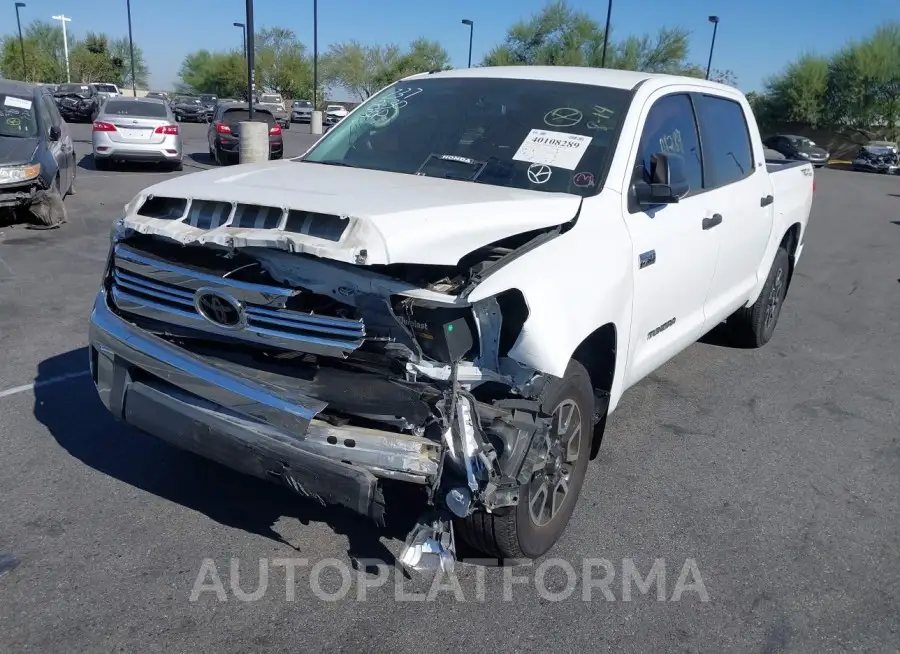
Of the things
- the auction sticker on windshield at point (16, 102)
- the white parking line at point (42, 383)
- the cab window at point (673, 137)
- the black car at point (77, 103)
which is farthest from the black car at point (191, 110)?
the cab window at point (673, 137)

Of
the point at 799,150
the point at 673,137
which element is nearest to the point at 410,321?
the point at 673,137

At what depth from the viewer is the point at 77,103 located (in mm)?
36594

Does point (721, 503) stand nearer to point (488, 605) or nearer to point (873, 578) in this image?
point (873, 578)

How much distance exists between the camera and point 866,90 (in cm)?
4962

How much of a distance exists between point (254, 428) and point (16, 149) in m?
8.49

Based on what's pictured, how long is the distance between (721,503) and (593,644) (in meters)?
1.38

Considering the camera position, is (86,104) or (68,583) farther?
(86,104)

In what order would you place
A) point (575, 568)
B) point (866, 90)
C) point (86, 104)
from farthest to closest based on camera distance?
point (866, 90), point (86, 104), point (575, 568)

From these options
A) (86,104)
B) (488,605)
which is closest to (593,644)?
(488,605)

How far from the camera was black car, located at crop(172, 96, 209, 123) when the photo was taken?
4522cm

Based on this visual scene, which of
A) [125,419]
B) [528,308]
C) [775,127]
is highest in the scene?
[528,308]

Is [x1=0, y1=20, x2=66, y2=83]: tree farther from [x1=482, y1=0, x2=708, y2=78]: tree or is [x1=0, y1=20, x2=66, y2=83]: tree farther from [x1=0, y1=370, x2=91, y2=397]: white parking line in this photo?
[x1=0, y1=370, x2=91, y2=397]: white parking line

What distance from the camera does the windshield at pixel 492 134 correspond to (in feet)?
12.7

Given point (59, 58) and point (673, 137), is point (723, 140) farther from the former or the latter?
point (59, 58)
